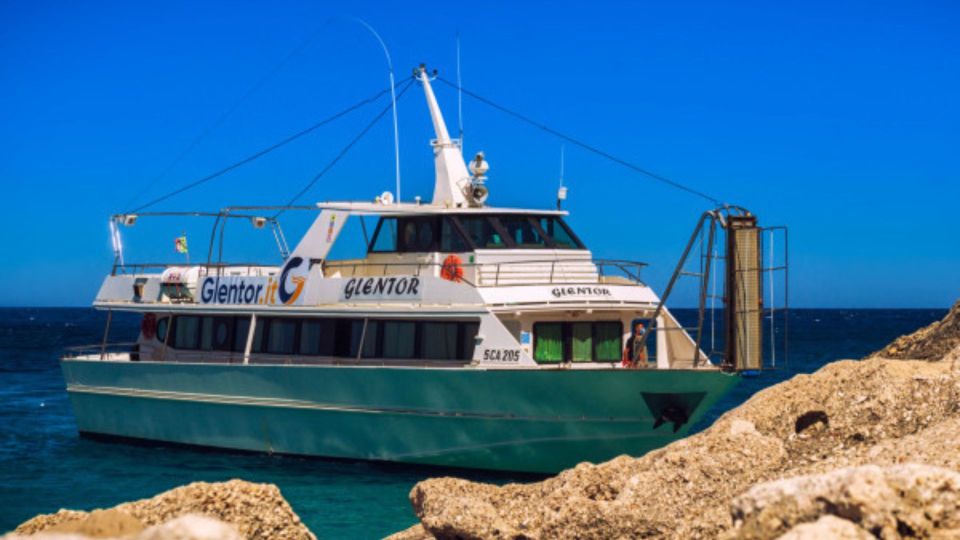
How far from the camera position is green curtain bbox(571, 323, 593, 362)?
59.9 ft

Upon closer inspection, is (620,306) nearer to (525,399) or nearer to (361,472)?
(525,399)

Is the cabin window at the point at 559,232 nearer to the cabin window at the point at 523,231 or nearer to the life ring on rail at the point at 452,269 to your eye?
the cabin window at the point at 523,231

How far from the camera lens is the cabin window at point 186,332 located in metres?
22.8

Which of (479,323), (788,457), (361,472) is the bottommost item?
(361,472)

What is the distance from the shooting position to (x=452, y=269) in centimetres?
1884

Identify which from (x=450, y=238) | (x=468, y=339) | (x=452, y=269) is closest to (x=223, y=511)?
(x=468, y=339)

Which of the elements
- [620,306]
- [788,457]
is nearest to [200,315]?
[620,306]

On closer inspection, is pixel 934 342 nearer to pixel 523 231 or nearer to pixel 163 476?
pixel 523 231

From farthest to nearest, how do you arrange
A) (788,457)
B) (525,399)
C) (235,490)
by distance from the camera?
(525,399) → (788,457) → (235,490)

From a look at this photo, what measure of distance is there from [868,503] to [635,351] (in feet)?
38.8

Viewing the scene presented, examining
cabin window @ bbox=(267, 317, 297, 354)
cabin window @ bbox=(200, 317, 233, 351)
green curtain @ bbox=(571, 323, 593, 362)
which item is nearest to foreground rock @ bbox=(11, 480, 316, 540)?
green curtain @ bbox=(571, 323, 593, 362)

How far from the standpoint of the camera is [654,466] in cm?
1020

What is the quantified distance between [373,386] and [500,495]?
8.15 meters

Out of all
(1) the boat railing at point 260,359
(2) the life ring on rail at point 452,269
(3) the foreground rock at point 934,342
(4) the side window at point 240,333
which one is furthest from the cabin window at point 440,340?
(3) the foreground rock at point 934,342
